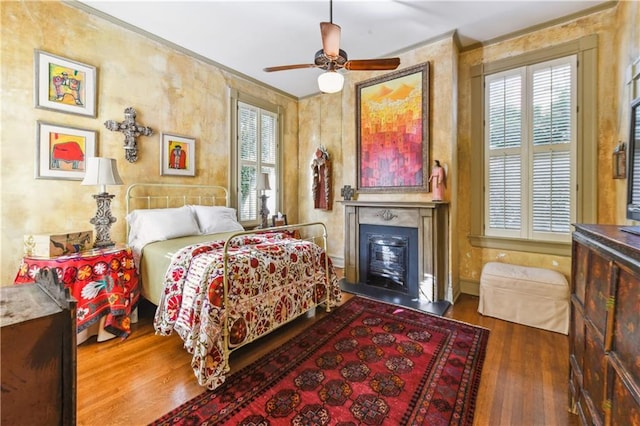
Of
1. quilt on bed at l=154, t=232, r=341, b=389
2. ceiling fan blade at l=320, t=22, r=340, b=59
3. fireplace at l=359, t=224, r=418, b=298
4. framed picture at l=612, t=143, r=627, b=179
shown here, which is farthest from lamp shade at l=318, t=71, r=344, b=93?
framed picture at l=612, t=143, r=627, b=179

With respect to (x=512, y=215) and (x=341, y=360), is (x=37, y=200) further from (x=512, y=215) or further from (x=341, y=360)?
(x=512, y=215)

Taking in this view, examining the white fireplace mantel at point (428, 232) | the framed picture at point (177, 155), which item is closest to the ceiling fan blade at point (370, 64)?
the white fireplace mantel at point (428, 232)

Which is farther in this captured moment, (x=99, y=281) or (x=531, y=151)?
(x=531, y=151)

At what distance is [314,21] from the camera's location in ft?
9.71

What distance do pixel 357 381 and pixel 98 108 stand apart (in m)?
3.60

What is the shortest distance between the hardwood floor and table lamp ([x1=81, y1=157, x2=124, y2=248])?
94 cm

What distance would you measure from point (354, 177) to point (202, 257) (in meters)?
2.56

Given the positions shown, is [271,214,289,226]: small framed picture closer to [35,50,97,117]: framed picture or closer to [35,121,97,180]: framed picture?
[35,121,97,180]: framed picture

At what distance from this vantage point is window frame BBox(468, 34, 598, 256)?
2758 millimetres

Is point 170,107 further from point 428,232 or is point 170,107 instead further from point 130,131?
point 428,232

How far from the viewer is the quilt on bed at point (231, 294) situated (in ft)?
5.93

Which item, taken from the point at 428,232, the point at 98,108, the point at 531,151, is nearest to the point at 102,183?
A: the point at 98,108

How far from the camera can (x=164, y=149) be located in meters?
3.38

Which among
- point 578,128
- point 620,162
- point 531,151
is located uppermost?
point 578,128
